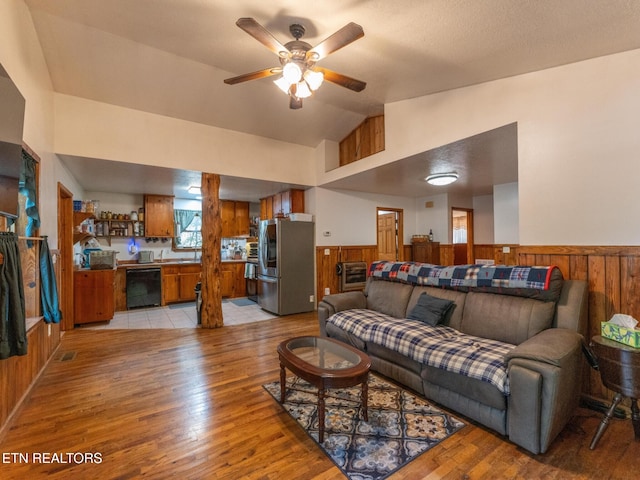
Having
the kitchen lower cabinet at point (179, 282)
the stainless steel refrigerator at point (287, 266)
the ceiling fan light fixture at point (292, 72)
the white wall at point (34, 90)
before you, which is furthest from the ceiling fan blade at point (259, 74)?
the kitchen lower cabinet at point (179, 282)

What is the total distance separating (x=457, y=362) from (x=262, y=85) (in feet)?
11.9

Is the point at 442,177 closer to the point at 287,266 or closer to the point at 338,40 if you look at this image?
the point at 287,266

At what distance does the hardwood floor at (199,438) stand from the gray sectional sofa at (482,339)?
181 mm

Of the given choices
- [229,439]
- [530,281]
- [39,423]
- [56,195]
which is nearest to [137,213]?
[56,195]

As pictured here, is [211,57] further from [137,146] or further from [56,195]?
[56,195]

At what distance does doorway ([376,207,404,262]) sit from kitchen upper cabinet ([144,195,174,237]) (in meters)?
4.50

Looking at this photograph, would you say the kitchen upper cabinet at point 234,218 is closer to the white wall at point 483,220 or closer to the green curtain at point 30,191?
the green curtain at point 30,191

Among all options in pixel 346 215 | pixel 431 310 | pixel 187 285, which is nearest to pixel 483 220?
pixel 346 215

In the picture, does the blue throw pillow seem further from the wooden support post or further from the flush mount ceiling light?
the wooden support post

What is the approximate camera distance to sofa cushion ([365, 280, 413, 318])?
10.3 ft

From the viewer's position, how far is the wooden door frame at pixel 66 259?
13.5 ft

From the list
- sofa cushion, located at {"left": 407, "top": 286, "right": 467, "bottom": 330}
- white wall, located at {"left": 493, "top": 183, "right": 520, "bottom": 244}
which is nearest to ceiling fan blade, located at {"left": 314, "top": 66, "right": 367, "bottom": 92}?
sofa cushion, located at {"left": 407, "top": 286, "right": 467, "bottom": 330}

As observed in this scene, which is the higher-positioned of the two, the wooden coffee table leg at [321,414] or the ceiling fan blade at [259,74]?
the ceiling fan blade at [259,74]

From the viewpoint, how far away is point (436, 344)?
2246mm
